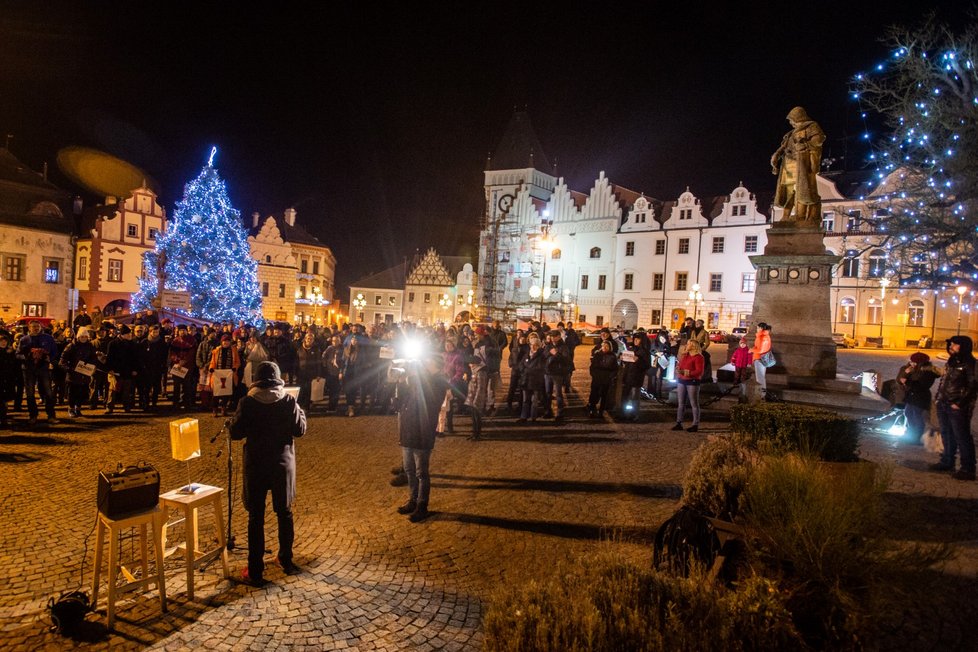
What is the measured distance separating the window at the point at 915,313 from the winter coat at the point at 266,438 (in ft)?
176

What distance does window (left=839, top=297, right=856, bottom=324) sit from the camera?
4684 centimetres

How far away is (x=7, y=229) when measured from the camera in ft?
117

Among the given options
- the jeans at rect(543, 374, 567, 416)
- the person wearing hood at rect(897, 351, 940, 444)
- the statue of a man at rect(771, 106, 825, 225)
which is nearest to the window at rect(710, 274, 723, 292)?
the statue of a man at rect(771, 106, 825, 225)

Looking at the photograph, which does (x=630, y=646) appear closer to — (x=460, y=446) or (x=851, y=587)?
(x=851, y=587)

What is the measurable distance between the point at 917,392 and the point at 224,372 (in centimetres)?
1295

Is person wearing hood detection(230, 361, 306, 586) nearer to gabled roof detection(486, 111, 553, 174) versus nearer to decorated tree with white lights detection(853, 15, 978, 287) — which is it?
decorated tree with white lights detection(853, 15, 978, 287)

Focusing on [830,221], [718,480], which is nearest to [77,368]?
[718,480]

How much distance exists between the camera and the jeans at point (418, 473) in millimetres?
6363

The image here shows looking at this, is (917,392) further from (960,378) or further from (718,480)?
(718,480)

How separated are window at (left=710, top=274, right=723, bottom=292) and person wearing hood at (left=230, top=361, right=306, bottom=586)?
5169cm

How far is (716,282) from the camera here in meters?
51.5

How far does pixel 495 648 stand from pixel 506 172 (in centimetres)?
7024

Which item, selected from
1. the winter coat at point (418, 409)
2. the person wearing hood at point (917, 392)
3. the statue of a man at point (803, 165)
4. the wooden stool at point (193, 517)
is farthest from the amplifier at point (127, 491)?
the statue of a man at point (803, 165)

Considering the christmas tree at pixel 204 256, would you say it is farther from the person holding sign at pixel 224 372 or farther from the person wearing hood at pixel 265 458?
the person wearing hood at pixel 265 458
